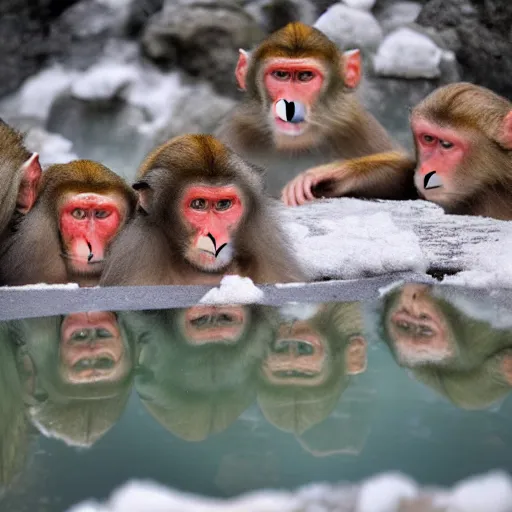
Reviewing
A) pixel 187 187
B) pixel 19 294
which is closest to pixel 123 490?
pixel 19 294

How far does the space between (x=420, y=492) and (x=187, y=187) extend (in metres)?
2.06

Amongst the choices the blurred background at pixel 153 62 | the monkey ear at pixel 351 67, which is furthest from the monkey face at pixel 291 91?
the blurred background at pixel 153 62

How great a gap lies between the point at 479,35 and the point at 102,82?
125 inches

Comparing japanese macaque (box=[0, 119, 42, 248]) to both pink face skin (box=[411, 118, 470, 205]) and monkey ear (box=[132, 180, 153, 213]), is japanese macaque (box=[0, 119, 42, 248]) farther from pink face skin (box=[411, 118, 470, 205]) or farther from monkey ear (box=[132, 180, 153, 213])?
pink face skin (box=[411, 118, 470, 205])

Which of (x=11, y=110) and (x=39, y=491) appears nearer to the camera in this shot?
(x=39, y=491)

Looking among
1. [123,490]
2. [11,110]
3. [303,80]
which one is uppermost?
[123,490]

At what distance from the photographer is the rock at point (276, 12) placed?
27.3 feet

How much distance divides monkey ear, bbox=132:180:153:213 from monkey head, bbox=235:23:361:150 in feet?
7.43

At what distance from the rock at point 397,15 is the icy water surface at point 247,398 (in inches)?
240

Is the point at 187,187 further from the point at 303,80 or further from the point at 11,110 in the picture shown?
the point at 11,110

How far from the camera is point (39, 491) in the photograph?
161 centimetres

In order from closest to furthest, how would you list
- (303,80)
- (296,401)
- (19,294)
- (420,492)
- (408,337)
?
(420,492) < (296,401) < (408,337) < (19,294) < (303,80)

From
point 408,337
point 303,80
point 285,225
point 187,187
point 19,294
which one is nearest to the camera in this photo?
point 408,337

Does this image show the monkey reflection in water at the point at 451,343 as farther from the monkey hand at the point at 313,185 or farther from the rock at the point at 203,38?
the rock at the point at 203,38
